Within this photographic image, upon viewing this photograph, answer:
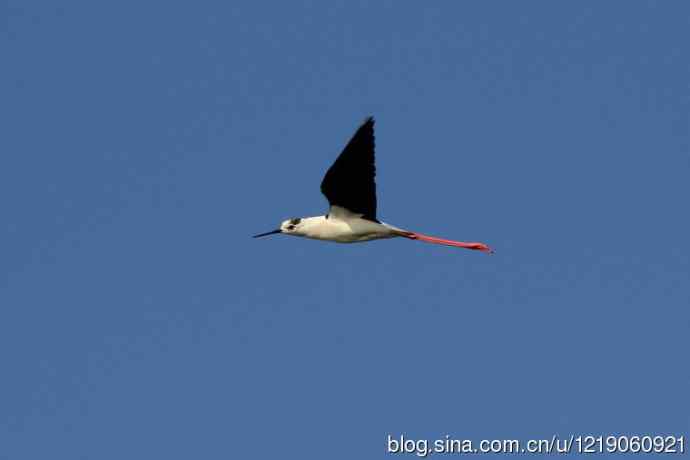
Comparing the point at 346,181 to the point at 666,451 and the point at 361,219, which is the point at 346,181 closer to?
the point at 361,219

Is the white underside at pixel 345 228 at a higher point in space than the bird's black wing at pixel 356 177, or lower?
lower

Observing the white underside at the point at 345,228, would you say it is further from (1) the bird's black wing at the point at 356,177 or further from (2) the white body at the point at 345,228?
(1) the bird's black wing at the point at 356,177

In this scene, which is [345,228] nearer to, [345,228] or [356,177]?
[345,228]

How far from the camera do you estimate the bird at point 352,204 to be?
631 inches

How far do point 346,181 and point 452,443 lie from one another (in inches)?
155

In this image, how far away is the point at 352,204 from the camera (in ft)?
55.6

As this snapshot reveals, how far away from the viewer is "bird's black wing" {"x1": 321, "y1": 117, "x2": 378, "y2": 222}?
52.3ft

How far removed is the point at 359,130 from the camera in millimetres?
15828

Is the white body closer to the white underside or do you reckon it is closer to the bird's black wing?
the white underside

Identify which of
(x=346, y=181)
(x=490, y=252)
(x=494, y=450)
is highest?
(x=346, y=181)

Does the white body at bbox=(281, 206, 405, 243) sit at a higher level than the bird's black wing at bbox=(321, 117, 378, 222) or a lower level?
lower

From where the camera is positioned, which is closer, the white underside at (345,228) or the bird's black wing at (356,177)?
the bird's black wing at (356,177)

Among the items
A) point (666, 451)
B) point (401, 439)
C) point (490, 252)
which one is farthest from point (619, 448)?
point (490, 252)

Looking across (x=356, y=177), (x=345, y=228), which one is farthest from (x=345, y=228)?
(x=356, y=177)
